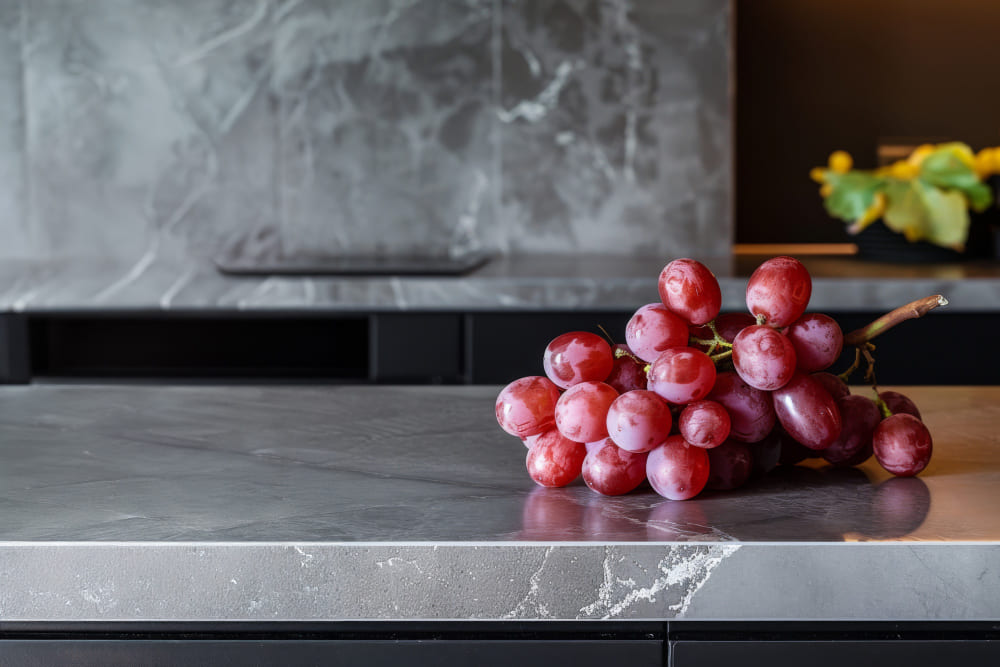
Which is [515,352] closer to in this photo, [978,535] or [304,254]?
[304,254]

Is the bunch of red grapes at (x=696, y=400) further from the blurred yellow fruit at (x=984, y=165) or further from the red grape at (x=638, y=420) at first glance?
the blurred yellow fruit at (x=984, y=165)

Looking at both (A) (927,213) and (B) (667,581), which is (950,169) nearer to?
(A) (927,213)

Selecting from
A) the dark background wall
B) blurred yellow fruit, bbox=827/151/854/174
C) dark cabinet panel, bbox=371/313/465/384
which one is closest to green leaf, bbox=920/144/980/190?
blurred yellow fruit, bbox=827/151/854/174

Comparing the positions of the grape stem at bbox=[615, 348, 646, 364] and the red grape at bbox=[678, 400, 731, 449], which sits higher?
the grape stem at bbox=[615, 348, 646, 364]

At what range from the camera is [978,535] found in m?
0.58

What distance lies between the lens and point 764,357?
24.6 inches

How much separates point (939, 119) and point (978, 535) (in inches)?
86.2

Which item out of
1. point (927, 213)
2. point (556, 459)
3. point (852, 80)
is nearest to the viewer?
point (556, 459)

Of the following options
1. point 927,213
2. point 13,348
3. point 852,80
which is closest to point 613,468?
point 13,348

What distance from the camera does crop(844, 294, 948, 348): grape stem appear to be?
0.64m

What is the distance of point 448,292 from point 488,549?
1333 mm

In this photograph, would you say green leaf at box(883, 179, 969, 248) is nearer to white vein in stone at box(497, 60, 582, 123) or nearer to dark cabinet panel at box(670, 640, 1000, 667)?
white vein in stone at box(497, 60, 582, 123)

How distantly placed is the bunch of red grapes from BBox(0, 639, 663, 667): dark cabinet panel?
0.10 meters

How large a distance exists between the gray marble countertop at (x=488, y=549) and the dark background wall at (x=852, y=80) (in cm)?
197
